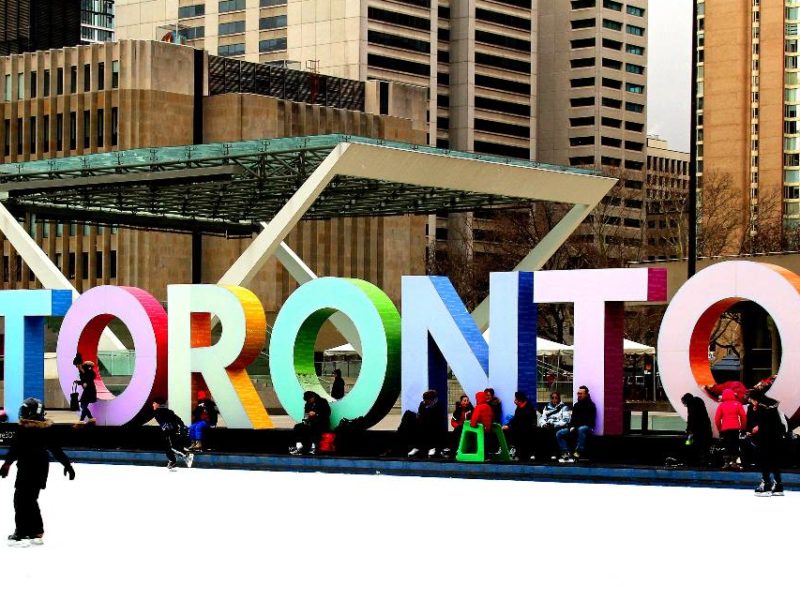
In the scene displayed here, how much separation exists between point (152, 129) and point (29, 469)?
77022 mm

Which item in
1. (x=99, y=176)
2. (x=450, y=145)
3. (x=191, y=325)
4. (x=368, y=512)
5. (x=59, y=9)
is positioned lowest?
(x=368, y=512)

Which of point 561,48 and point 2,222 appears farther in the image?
point 561,48

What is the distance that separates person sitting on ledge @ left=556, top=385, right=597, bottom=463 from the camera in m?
24.2

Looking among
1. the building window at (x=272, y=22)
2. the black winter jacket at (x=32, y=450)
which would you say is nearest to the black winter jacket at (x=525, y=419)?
the black winter jacket at (x=32, y=450)

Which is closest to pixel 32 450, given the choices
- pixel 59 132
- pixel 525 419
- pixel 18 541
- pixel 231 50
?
pixel 18 541

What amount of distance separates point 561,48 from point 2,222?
365ft

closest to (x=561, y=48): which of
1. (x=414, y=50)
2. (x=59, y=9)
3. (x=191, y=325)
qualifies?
(x=414, y=50)

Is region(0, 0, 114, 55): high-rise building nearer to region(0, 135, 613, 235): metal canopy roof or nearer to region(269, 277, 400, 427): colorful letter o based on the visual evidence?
region(0, 135, 613, 235): metal canopy roof

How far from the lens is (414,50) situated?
5148 inches

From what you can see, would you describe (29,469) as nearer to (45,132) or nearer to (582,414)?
(582,414)

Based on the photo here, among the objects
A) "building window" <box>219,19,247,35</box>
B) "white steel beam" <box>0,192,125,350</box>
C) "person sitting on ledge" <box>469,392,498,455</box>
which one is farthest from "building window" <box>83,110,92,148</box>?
"person sitting on ledge" <box>469,392,498,455</box>

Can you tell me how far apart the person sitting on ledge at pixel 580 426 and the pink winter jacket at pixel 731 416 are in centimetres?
219

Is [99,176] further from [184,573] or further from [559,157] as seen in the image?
[559,157]

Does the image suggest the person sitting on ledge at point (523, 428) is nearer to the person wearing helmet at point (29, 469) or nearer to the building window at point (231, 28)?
the person wearing helmet at point (29, 469)
